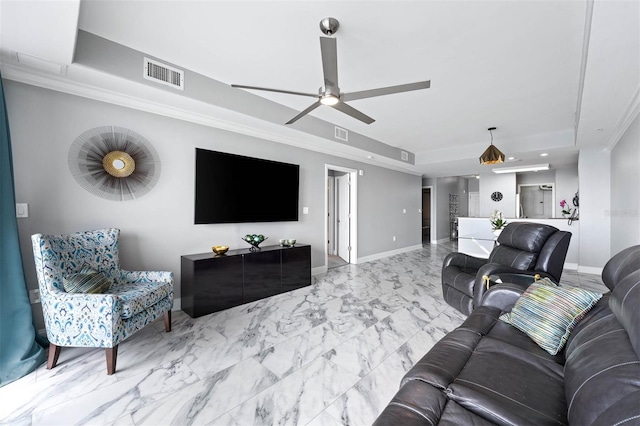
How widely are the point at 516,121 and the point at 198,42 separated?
4.67 meters

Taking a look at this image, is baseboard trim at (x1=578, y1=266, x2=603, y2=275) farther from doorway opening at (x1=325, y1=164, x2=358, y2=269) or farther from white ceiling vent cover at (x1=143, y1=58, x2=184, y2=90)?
white ceiling vent cover at (x1=143, y1=58, x2=184, y2=90)

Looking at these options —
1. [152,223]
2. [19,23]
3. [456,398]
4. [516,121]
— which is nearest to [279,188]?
[152,223]

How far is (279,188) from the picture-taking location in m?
4.16

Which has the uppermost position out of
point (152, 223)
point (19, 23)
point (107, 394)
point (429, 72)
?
point (429, 72)

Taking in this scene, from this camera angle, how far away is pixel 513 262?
279 cm

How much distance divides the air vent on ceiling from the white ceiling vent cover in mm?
2505

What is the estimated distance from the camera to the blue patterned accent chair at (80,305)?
74.4 inches

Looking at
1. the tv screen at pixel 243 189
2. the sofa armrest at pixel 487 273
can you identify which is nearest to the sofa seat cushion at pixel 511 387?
the sofa armrest at pixel 487 273

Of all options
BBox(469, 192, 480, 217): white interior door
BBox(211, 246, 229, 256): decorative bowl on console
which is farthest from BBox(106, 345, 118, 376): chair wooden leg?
BBox(469, 192, 480, 217): white interior door

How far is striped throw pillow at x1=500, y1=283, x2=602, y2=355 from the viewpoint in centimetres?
143

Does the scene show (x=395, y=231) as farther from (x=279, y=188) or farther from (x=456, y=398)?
(x=456, y=398)

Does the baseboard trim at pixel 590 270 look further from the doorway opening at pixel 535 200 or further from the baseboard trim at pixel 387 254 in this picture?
the baseboard trim at pixel 387 254

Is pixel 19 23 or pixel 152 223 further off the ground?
pixel 19 23

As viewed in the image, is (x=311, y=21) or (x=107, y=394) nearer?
(x=107, y=394)
